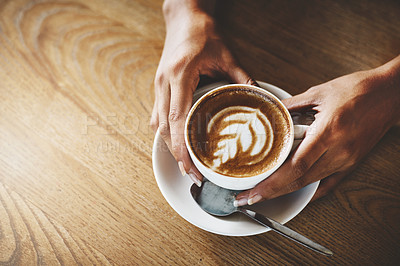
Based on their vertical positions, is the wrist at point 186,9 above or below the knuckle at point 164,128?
above

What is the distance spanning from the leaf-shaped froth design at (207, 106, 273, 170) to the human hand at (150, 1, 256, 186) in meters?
0.08

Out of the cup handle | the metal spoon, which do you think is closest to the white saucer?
the metal spoon

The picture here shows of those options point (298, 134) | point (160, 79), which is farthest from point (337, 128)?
point (160, 79)

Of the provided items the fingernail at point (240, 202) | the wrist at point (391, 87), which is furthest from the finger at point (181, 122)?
the wrist at point (391, 87)

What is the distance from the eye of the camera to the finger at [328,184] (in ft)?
2.52

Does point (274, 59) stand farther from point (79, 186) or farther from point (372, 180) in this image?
point (79, 186)

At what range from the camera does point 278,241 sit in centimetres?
75

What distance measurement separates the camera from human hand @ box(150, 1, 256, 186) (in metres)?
0.73

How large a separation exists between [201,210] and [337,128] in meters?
0.39

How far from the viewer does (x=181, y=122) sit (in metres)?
0.73

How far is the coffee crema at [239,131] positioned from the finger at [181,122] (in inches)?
1.3

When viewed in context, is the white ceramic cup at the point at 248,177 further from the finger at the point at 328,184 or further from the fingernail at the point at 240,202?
the finger at the point at 328,184

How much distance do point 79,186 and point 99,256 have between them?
0.68 ft

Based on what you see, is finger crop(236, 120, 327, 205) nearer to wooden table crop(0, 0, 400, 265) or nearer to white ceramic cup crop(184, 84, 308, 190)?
white ceramic cup crop(184, 84, 308, 190)
